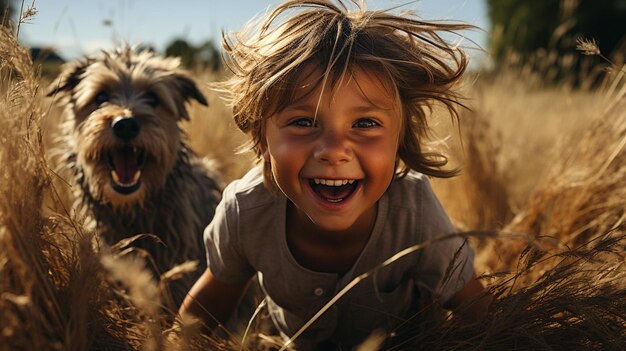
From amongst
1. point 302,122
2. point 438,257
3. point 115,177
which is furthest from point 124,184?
point 438,257

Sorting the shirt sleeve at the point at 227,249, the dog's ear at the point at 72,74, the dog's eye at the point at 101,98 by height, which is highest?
the dog's ear at the point at 72,74

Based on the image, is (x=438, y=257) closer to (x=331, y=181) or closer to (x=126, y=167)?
(x=331, y=181)

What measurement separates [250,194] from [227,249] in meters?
0.26

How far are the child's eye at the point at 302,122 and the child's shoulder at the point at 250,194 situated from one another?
50 cm

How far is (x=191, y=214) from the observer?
10.5ft

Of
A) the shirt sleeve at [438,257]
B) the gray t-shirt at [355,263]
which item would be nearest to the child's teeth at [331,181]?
the gray t-shirt at [355,263]

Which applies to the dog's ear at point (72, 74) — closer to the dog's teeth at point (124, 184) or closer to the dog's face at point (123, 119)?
the dog's face at point (123, 119)

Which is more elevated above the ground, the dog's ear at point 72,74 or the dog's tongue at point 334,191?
the dog's ear at point 72,74

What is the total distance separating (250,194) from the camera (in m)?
2.45

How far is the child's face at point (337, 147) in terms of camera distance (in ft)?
6.37

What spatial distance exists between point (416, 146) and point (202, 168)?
1623mm

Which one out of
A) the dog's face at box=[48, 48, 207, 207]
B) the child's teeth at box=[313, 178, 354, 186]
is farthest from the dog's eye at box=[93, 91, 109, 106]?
the child's teeth at box=[313, 178, 354, 186]

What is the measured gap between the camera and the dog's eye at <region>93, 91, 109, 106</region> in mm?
3148

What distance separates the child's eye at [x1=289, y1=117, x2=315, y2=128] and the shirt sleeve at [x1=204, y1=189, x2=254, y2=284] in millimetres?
582
